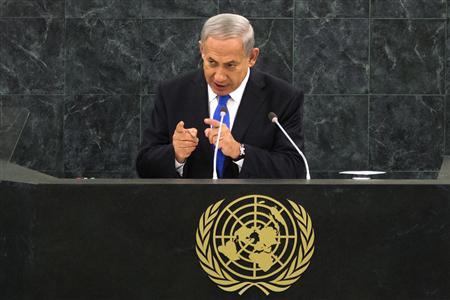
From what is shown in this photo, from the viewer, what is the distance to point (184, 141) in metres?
3.15

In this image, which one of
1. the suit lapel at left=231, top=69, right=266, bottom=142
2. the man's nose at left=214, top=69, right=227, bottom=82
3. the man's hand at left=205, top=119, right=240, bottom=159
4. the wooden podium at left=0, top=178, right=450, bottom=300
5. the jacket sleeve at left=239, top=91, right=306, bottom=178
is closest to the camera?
the wooden podium at left=0, top=178, right=450, bottom=300

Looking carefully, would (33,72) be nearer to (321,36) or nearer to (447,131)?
(321,36)

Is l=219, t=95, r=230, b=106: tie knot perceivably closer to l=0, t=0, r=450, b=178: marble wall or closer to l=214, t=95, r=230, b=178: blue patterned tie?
l=214, t=95, r=230, b=178: blue patterned tie

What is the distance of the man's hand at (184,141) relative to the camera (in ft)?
10.2

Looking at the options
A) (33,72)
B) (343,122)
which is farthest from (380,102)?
(33,72)

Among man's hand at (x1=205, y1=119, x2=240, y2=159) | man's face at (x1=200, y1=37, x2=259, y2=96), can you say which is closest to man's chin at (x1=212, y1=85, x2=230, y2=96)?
man's face at (x1=200, y1=37, x2=259, y2=96)

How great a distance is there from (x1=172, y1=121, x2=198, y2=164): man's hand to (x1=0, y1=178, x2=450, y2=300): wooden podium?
0.71m

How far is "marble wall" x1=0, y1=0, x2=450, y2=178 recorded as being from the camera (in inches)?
266

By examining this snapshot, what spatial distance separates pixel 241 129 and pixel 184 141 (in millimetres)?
398

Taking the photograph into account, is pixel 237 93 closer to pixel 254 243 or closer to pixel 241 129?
pixel 241 129

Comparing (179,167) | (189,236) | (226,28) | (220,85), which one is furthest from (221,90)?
(189,236)

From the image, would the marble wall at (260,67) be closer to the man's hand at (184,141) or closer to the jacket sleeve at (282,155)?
the jacket sleeve at (282,155)

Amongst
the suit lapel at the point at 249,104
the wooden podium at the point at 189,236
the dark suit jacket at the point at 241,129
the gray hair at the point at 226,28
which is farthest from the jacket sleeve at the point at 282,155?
the wooden podium at the point at 189,236

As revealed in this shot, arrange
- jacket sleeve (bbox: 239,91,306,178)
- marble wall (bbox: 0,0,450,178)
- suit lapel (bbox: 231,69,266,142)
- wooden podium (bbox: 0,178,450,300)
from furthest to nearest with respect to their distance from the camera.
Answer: marble wall (bbox: 0,0,450,178), suit lapel (bbox: 231,69,266,142), jacket sleeve (bbox: 239,91,306,178), wooden podium (bbox: 0,178,450,300)
